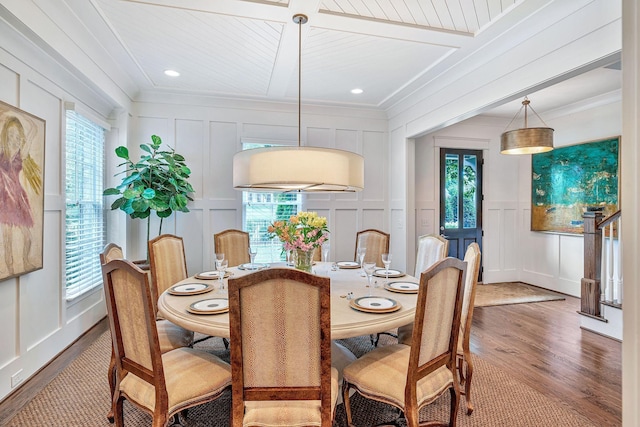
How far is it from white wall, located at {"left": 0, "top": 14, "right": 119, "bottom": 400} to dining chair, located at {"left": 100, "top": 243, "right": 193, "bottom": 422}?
2.80 feet

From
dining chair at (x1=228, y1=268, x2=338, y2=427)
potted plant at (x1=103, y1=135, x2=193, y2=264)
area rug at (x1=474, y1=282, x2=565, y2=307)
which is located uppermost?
potted plant at (x1=103, y1=135, x2=193, y2=264)

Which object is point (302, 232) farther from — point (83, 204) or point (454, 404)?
point (83, 204)

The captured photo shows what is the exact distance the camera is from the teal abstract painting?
4.35 metres

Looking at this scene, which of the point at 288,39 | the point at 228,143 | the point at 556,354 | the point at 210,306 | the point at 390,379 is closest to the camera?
the point at 390,379

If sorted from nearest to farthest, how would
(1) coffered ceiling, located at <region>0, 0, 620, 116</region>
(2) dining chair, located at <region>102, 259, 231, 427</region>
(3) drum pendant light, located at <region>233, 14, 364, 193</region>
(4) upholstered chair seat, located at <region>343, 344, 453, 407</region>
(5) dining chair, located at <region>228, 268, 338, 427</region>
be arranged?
(5) dining chair, located at <region>228, 268, 338, 427</region> < (2) dining chair, located at <region>102, 259, 231, 427</region> < (4) upholstered chair seat, located at <region>343, 344, 453, 407</region> < (3) drum pendant light, located at <region>233, 14, 364, 193</region> < (1) coffered ceiling, located at <region>0, 0, 620, 116</region>

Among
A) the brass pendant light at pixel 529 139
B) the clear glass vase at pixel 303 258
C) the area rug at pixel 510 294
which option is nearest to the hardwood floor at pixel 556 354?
the area rug at pixel 510 294

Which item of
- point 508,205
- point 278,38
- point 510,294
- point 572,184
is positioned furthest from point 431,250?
point 508,205

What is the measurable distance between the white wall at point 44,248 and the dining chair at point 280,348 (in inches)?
78.3

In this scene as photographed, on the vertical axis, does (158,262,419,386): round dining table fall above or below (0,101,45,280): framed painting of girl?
below

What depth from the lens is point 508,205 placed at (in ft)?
18.5

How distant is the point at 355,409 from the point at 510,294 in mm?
3773

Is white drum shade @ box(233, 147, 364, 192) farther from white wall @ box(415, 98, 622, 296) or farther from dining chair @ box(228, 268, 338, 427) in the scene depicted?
white wall @ box(415, 98, 622, 296)

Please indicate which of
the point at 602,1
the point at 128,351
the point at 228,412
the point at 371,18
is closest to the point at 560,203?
the point at 602,1

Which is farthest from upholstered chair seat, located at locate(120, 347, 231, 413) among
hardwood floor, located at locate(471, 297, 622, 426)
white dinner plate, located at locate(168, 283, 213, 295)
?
hardwood floor, located at locate(471, 297, 622, 426)
